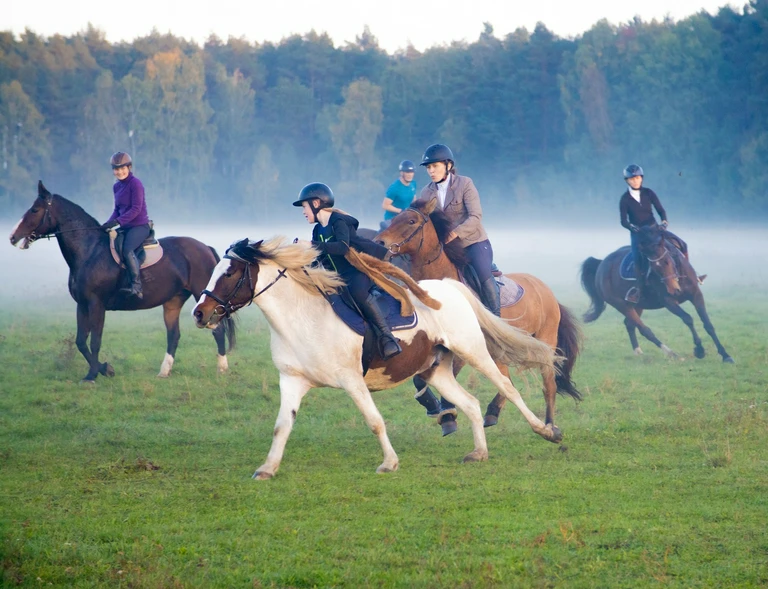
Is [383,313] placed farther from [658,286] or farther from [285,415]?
[658,286]

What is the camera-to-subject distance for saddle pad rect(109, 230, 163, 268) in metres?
14.0

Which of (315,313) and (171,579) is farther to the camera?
(315,313)

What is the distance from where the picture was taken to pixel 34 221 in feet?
45.1

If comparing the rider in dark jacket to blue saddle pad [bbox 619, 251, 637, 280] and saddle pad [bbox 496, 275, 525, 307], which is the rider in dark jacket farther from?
blue saddle pad [bbox 619, 251, 637, 280]

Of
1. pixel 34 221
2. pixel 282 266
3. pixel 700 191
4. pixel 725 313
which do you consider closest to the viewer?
pixel 282 266

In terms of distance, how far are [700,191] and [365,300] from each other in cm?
5357

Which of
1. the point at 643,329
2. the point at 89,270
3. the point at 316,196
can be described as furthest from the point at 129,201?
the point at 643,329

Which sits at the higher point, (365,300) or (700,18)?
(700,18)

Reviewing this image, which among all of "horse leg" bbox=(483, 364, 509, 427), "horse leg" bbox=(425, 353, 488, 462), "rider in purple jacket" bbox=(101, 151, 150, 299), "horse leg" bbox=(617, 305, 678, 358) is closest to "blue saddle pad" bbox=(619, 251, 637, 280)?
"horse leg" bbox=(617, 305, 678, 358)

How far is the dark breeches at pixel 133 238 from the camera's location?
13914 millimetres

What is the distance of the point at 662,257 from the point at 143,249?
27.0 ft

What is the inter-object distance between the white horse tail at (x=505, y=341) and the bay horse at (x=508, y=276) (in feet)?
1.70

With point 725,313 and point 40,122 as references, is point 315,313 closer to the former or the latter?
point 725,313

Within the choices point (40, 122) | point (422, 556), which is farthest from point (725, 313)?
point (40, 122)
